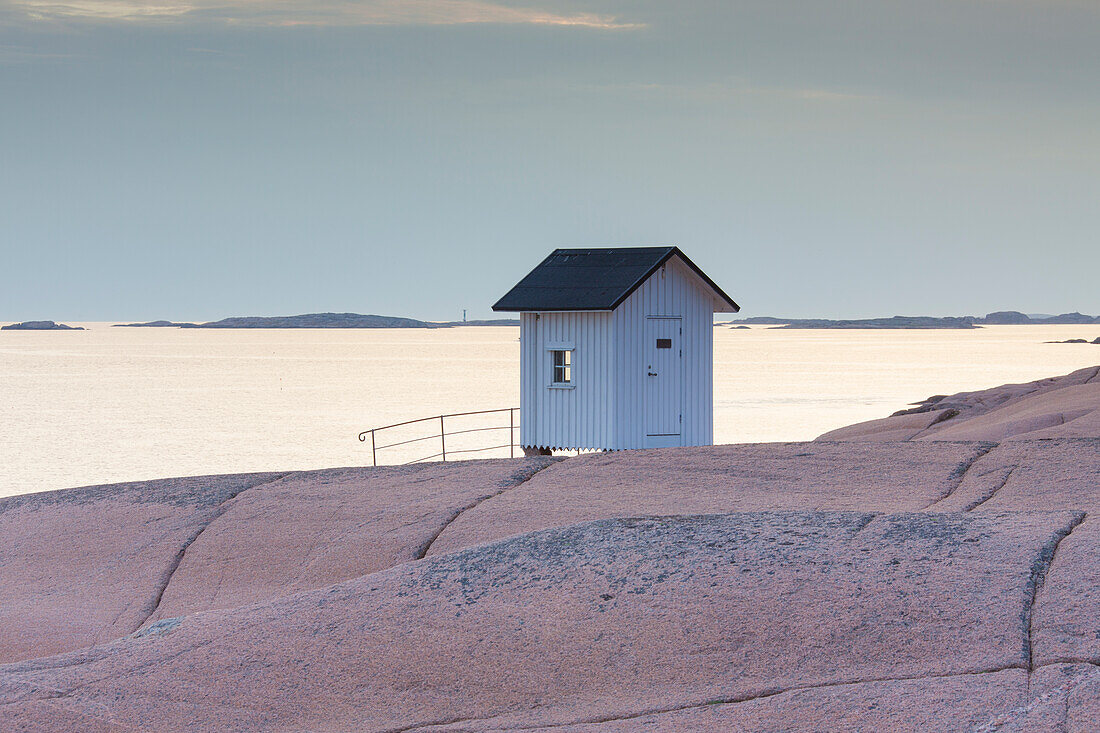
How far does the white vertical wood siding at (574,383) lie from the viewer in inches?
846

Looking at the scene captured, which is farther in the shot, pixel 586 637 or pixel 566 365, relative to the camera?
pixel 566 365

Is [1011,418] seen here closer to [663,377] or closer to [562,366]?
[663,377]

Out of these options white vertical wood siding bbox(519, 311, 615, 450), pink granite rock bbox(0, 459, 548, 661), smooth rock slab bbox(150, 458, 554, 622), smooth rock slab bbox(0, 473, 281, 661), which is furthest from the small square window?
smooth rock slab bbox(0, 473, 281, 661)

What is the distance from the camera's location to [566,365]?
22125mm

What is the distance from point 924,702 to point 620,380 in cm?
1536

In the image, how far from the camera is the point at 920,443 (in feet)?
47.5

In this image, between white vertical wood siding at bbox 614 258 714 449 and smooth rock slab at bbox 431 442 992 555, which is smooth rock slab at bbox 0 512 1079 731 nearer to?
smooth rock slab at bbox 431 442 992 555

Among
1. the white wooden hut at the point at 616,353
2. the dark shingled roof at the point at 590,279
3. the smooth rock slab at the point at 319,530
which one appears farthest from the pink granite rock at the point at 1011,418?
the smooth rock slab at the point at 319,530

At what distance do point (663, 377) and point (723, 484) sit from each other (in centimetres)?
932

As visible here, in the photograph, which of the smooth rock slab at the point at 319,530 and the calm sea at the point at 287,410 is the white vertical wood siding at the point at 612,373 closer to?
the smooth rock slab at the point at 319,530

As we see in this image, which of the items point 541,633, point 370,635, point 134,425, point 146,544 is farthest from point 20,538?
point 134,425

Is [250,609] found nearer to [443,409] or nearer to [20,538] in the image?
[20,538]

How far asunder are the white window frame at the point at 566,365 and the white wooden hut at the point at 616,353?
0.06 feet

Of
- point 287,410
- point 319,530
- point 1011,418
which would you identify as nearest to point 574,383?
point 1011,418
